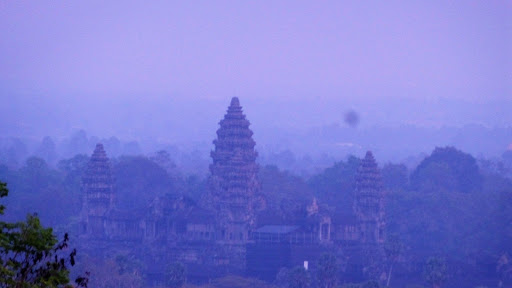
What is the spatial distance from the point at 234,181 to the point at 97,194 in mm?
9677

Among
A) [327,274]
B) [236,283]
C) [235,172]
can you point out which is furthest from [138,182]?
[327,274]

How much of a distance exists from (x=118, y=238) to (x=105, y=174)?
18.3ft

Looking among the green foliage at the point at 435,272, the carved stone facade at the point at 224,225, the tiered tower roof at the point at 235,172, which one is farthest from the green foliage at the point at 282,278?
the green foliage at the point at 435,272

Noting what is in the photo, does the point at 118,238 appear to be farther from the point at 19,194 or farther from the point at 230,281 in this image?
the point at 19,194

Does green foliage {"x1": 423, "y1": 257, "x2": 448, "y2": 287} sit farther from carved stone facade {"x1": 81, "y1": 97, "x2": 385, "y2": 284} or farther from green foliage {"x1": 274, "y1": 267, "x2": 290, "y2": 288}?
carved stone facade {"x1": 81, "y1": 97, "x2": 385, "y2": 284}

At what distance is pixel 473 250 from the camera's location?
96.1 m

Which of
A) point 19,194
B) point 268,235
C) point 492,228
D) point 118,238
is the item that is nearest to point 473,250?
point 492,228

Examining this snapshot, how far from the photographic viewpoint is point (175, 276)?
77.2 m

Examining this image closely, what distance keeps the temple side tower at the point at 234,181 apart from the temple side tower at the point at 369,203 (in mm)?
6313

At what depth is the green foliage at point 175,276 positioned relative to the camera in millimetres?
76750

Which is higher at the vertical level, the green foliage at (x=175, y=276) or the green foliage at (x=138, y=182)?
the green foliage at (x=138, y=182)

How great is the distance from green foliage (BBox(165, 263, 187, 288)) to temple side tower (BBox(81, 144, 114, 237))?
1682cm

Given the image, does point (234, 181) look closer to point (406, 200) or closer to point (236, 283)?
point (236, 283)

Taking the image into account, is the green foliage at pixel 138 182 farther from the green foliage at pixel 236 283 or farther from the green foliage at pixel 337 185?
the green foliage at pixel 236 283
